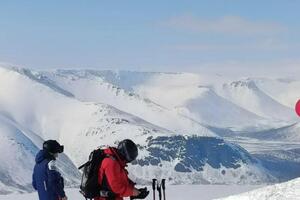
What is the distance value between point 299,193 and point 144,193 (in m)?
5.41

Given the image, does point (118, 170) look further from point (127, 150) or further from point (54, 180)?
point (54, 180)

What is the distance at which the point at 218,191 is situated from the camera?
35344 mm

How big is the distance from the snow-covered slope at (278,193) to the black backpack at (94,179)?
5788mm

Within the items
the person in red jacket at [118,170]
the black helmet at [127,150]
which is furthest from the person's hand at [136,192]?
the black helmet at [127,150]

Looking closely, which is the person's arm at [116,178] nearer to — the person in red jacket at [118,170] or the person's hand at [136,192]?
the person in red jacket at [118,170]

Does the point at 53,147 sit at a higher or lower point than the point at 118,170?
higher

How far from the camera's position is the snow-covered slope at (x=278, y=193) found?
14383 millimetres

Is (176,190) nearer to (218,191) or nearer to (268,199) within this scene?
(218,191)

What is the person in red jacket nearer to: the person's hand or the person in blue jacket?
the person's hand

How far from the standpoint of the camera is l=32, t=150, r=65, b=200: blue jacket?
457 inches

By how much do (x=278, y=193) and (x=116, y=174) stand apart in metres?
6.20

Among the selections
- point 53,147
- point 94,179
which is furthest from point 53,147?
point 94,179

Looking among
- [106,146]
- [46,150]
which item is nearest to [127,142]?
[106,146]

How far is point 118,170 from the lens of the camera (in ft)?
31.1
